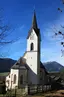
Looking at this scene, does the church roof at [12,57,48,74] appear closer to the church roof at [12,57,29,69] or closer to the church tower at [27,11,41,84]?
the church roof at [12,57,29,69]

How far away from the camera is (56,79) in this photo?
3157 inches

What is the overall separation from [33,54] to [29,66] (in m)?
3.48

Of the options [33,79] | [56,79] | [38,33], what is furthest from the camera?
[56,79]

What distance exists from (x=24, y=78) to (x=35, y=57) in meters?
6.46

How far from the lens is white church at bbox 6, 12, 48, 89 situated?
59812mm

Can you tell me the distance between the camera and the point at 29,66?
61594 mm

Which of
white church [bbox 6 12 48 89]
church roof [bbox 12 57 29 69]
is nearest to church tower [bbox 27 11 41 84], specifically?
white church [bbox 6 12 48 89]

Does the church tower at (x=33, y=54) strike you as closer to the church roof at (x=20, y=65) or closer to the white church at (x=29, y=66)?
the white church at (x=29, y=66)

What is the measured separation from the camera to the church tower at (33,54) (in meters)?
60.6

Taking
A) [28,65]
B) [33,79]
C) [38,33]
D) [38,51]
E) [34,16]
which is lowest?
[33,79]

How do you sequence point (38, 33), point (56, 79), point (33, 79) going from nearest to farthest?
point (33, 79) < point (38, 33) < point (56, 79)

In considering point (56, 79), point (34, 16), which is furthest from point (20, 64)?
point (56, 79)

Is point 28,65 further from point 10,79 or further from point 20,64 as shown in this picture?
point 10,79

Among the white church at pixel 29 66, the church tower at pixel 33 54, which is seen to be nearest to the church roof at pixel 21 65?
the white church at pixel 29 66
